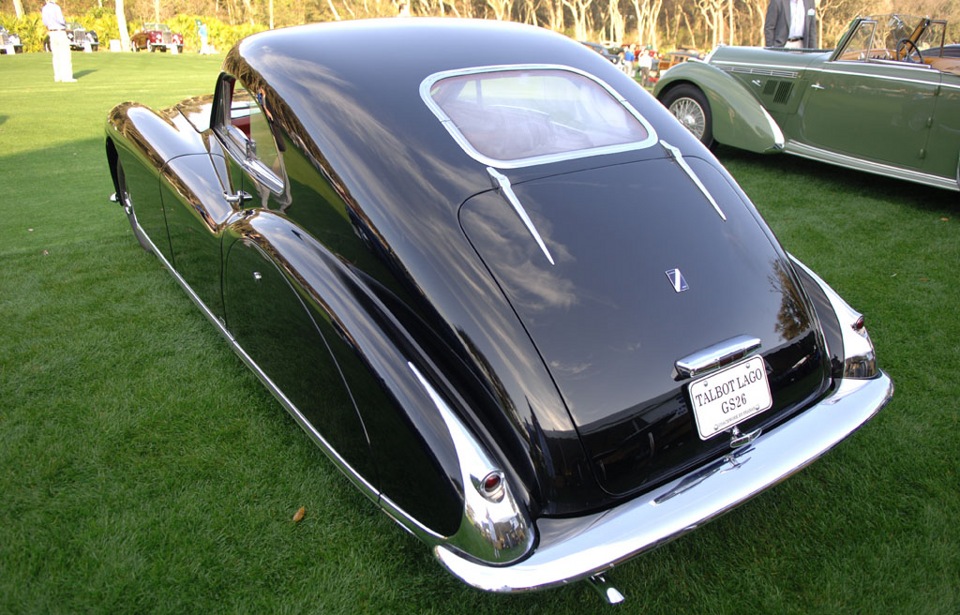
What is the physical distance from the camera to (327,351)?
6.56ft

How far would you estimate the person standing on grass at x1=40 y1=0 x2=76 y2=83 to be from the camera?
13.5 m

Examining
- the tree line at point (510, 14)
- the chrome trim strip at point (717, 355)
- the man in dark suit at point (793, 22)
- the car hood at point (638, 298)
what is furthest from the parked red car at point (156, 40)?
the chrome trim strip at point (717, 355)

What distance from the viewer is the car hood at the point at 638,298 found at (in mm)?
1769

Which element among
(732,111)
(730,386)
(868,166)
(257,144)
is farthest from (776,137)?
(257,144)

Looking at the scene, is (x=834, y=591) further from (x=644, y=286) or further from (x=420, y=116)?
(x=420, y=116)

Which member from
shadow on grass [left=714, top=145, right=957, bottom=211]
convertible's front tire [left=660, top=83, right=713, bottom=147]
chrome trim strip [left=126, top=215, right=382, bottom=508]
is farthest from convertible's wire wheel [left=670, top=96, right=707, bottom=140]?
chrome trim strip [left=126, top=215, right=382, bottom=508]

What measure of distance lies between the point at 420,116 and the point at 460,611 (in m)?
1.59

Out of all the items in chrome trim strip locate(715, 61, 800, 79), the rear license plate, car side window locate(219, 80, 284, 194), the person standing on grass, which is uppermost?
the person standing on grass

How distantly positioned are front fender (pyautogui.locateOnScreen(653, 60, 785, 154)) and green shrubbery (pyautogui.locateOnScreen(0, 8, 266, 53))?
26975 mm

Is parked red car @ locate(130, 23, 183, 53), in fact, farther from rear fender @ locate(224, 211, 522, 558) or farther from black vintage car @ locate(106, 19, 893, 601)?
rear fender @ locate(224, 211, 522, 558)

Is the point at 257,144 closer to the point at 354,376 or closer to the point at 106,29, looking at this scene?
the point at 354,376

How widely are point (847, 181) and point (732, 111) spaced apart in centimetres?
123

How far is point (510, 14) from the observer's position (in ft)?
180

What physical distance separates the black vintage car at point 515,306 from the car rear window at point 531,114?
0.04ft
